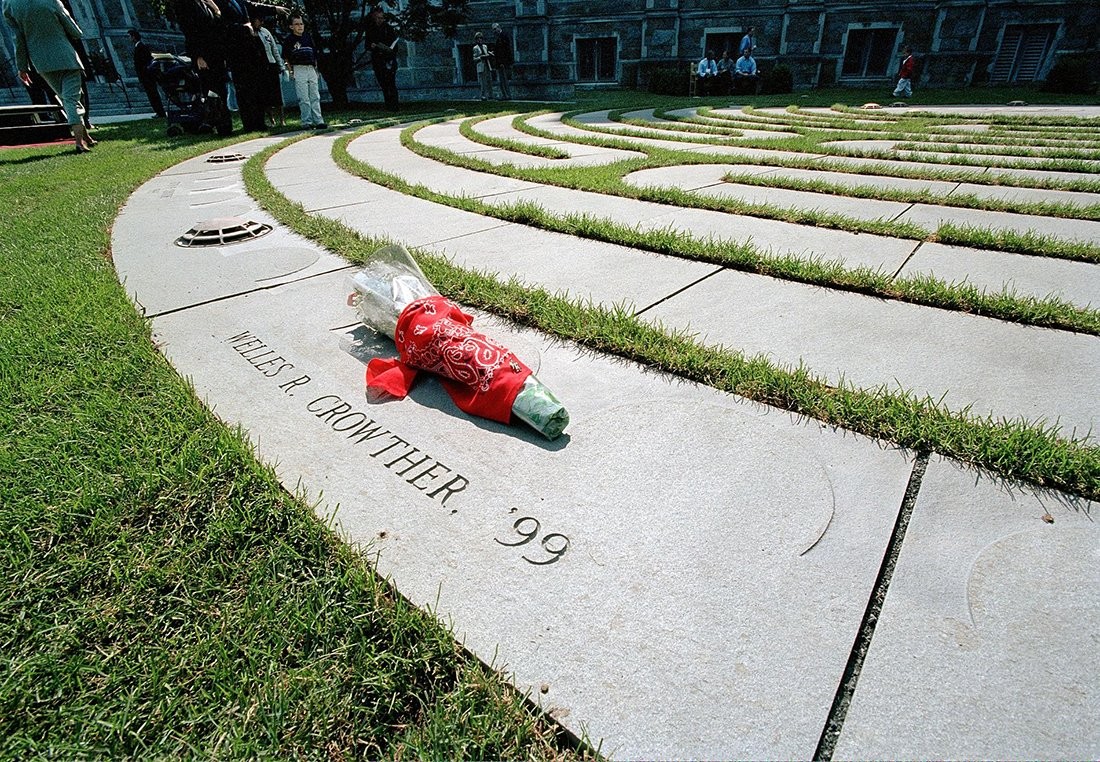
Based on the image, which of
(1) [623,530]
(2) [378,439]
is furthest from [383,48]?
(1) [623,530]

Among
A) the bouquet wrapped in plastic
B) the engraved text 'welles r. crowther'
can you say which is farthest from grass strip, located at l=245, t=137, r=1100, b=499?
the engraved text 'welles r. crowther'

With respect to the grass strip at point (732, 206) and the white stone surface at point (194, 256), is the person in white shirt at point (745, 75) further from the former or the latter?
the white stone surface at point (194, 256)

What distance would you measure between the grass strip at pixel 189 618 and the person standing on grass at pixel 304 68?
10824mm

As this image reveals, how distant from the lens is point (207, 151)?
8.77 m

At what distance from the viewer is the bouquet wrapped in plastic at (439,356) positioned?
1.95 meters

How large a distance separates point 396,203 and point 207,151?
5602 mm

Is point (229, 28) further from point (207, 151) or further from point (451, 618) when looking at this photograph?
point (451, 618)

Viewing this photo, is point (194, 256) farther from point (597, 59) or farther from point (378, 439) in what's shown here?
point (597, 59)

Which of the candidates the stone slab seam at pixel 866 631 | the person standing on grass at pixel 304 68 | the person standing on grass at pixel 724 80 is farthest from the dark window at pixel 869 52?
the stone slab seam at pixel 866 631

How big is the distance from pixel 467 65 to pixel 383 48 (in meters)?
12.8

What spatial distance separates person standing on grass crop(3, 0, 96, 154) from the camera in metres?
8.03

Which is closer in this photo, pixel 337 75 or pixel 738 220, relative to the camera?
pixel 738 220

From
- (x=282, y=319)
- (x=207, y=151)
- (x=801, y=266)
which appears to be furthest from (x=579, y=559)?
(x=207, y=151)

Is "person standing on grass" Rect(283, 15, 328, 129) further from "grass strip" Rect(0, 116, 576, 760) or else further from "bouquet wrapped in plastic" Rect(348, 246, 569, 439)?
"grass strip" Rect(0, 116, 576, 760)
